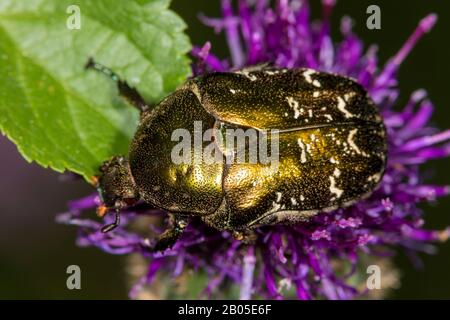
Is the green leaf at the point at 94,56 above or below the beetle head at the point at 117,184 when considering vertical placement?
above

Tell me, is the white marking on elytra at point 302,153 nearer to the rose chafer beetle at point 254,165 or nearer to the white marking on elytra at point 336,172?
the rose chafer beetle at point 254,165

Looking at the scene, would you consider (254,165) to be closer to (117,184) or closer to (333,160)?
(333,160)

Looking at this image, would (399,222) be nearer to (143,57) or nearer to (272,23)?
(272,23)

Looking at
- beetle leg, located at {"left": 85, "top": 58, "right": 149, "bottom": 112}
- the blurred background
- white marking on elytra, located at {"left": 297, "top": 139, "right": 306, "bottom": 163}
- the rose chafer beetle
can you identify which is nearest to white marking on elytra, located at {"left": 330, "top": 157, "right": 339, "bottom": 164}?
the rose chafer beetle

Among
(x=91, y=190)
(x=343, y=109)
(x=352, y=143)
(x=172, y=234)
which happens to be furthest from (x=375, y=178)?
(x=91, y=190)

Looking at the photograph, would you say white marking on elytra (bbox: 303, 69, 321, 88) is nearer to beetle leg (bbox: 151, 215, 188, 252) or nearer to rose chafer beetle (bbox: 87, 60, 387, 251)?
rose chafer beetle (bbox: 87, 60, 387, 251)

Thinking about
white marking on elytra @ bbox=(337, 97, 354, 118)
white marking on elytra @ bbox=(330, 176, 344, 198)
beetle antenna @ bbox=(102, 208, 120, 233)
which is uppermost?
white marking on elytra @ bbox=(337, 97, 354, 118)

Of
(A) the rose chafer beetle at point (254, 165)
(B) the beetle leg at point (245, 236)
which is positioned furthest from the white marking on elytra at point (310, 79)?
(B) the beetle leg at point (245, 236)
